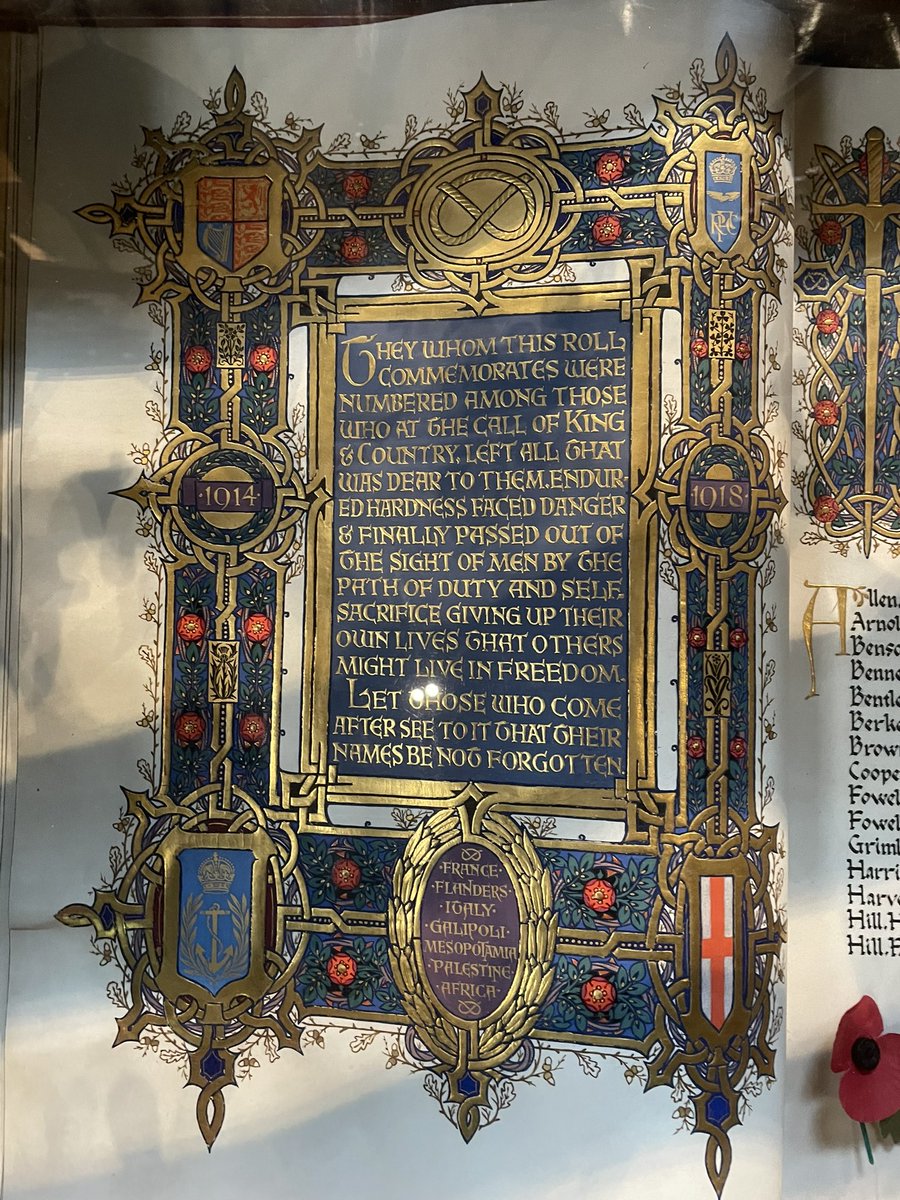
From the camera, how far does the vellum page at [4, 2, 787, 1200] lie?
2.19 meters

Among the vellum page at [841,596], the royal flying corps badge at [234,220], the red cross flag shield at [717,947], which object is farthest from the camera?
the royal flying corps badge at [234,220]

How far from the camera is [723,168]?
2.21 meters

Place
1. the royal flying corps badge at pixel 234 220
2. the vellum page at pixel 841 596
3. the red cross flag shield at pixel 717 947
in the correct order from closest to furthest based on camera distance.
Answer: the red cross flag shield at pixel 717 947, the vellum page at pixel 841 596, the royal flying corps badge at pixel 234 220

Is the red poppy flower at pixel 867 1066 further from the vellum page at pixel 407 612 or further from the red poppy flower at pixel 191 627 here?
the red poppy flower at pixel 191 627

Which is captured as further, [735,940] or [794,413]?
[794,413]

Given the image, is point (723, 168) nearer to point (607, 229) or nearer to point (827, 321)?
point (607, 229)

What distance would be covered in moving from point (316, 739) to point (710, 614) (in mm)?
950

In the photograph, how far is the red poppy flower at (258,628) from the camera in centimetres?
232

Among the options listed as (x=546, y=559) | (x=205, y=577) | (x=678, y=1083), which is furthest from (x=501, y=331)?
(x=678, y=1083)

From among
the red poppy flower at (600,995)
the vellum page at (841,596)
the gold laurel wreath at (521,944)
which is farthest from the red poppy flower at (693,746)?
the red poppy flower at (600,995)

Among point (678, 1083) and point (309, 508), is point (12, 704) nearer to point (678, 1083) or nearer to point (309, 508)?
point (309, 508)

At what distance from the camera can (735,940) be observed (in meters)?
2.16

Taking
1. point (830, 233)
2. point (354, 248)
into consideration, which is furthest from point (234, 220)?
point (830, 233)

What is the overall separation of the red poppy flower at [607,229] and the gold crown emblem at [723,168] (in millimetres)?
235
